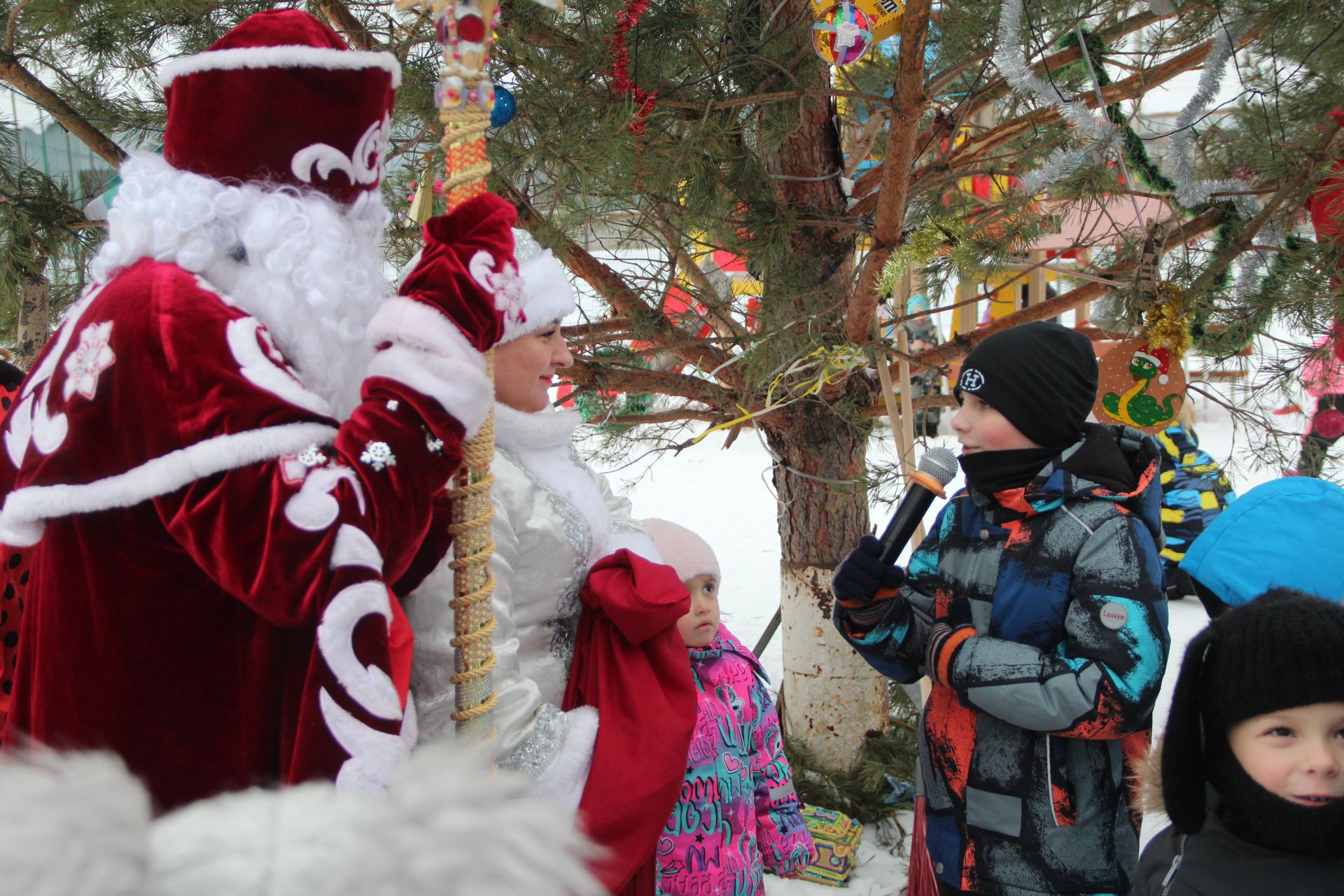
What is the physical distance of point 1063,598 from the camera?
5.98ft

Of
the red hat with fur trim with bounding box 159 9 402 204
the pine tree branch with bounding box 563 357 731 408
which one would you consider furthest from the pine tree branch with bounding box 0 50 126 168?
the pine tree branch with bounding box 563 357 731 408

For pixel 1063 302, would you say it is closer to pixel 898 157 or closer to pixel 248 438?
pixel 898 157

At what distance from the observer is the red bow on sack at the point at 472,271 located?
4.17 feet

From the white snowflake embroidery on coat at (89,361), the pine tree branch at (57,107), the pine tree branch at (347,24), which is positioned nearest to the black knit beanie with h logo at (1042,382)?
the white snowflake embroidery on coat at (89,361)

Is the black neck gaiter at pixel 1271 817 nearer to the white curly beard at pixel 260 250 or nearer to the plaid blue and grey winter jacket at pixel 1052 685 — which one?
the plaid blue and grey winter jacket at pixel 1052 685

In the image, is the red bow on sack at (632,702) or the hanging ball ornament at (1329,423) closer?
the red bow on sack at (632,702)

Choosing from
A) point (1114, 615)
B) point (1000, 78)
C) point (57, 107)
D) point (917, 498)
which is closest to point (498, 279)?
point (917, 498)

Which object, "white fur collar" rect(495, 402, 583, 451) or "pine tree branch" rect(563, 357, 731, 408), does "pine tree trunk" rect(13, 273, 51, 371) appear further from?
"white fur collar" rect(495, 402, 583, 451)

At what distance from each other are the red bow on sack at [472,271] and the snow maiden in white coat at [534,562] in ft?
0.35

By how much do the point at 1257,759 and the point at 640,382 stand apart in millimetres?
2142

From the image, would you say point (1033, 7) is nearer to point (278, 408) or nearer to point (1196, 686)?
point (1196, 686)

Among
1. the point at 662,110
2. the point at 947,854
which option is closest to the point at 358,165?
the point at 662,110

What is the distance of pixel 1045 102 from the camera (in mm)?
2326

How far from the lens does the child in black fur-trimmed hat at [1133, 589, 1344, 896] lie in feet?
4.19
